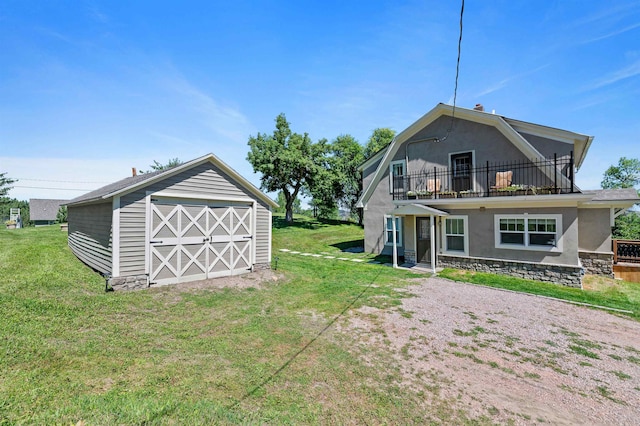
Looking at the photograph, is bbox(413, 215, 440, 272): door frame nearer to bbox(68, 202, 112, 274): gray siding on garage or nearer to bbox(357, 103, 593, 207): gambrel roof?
bbox(357, 103, 593, 207): gambrel roof

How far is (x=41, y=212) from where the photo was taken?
1720 inches

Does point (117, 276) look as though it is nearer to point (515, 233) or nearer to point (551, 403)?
point (551, 403)

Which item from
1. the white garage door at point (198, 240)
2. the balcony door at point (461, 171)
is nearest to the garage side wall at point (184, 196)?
the white garage door at point (198, 240)

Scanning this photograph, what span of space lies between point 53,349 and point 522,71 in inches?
571

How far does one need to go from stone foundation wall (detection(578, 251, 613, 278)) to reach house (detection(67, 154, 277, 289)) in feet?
44.9

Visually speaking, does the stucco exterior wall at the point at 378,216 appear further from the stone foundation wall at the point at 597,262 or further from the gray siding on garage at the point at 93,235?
the gray siding on garage at the point at 93,235

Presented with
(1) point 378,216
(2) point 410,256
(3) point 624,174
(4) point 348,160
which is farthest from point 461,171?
(3) point 624,174

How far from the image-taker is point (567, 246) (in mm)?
9930

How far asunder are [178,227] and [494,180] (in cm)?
1304

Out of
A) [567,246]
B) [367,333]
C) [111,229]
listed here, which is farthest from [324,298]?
[567,246]

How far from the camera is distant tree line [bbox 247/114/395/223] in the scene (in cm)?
2723

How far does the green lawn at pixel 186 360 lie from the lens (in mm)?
3197

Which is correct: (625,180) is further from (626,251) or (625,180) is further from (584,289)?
(584,289)

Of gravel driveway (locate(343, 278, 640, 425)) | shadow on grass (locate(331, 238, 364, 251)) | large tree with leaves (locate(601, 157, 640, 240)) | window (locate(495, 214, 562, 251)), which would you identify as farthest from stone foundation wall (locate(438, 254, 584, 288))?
large tree with leaves (locate(601, 157, 640, 240))
